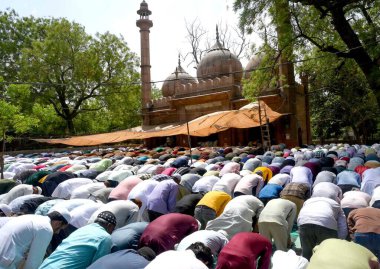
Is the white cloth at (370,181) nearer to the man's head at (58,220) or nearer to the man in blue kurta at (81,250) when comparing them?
the man in blue kurta at (81,250)

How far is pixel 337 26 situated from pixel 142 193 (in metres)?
7.81

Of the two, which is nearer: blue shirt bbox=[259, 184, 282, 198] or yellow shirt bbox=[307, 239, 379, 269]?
yellow shirt bbox=[307, 239, 379, 269]

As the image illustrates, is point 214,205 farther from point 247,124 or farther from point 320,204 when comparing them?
point 247,124

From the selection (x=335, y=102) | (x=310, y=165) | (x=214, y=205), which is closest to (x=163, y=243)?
(x=214, y=205)

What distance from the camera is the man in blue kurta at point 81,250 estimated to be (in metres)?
3.49

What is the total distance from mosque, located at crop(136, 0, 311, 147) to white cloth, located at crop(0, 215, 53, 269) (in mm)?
11335

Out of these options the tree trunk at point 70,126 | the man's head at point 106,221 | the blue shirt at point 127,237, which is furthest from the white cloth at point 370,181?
the tree trunk at point 70,126

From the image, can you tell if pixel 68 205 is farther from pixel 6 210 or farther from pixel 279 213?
pixel 279 213

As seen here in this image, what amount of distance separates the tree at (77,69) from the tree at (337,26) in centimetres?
1479

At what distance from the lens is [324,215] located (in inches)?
183

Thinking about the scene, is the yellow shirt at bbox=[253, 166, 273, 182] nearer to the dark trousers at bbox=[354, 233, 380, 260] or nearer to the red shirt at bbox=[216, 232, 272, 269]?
the dark trousers at bbox=[354, 233, 380, 260]

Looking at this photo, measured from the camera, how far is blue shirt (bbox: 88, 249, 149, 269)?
10.1 feet

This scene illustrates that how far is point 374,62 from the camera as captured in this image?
10328mm

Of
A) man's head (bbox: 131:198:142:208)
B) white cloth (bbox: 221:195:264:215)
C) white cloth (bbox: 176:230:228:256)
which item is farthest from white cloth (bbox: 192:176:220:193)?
white cloth (bbox: 176:230:228:256)
